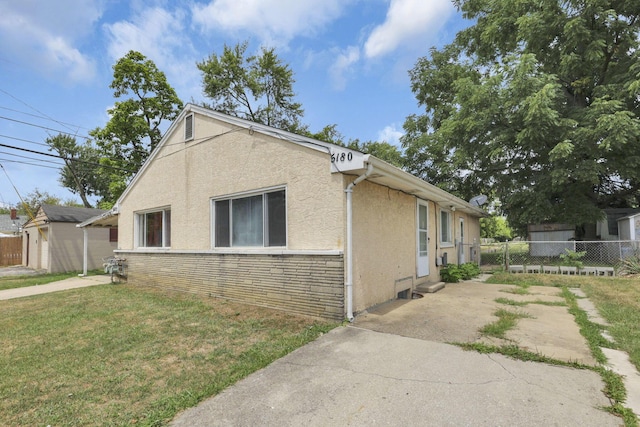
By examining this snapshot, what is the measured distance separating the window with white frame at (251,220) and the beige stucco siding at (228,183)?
0.64 feet

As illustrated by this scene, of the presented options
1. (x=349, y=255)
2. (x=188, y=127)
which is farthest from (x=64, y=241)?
(x=349, y=255)

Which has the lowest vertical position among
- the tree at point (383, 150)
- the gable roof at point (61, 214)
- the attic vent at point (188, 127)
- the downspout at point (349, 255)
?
the downspout at point (349, 255)

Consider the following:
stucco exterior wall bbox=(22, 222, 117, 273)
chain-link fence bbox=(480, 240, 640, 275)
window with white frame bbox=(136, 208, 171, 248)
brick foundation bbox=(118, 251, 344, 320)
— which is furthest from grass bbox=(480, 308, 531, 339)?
stucco exterior wall bbox=(22, 222, 117, 273)

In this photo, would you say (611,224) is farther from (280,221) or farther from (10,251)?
(10,251)

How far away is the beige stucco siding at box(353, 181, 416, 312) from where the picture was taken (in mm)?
5422

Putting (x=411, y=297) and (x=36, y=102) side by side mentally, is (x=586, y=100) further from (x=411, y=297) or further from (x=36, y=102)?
(x=36, y=102)

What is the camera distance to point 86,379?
11.0 ft

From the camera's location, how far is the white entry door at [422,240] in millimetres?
7938

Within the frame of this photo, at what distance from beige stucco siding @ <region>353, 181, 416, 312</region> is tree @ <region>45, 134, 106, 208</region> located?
2846cm

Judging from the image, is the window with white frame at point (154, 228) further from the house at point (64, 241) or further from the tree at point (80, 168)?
the tree at point (80, 168)

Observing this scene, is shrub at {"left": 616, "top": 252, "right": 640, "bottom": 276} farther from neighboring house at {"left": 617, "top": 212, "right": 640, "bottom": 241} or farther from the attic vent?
the attic vent

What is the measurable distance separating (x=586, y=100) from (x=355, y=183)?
55.8 feet

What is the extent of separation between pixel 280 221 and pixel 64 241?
1542 cm

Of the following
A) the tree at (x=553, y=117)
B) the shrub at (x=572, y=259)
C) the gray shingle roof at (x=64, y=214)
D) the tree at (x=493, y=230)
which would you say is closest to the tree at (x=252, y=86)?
the gray shingle roof at (x=64, y=214)
